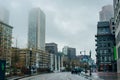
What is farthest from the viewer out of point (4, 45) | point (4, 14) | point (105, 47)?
point (4, 14)

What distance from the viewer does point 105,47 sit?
456 feet

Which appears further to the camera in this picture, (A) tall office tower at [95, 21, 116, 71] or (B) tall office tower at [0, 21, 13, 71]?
(A) tall office tower at [95, 21, 116, 71]

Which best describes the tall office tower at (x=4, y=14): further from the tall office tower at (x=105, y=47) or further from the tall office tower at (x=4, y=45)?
the tall office tower at (x=4, y=45)

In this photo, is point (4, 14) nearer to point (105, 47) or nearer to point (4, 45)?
point (105, 47)

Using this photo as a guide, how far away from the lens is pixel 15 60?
226ft

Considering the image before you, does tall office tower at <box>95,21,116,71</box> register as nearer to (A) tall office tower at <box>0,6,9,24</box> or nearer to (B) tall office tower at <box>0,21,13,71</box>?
(A) tall office tower at <box>0,6,9,24</box>

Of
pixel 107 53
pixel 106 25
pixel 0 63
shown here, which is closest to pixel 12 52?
pixel 0 63

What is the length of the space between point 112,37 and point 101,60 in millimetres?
13353

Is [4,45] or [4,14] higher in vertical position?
[4,14]

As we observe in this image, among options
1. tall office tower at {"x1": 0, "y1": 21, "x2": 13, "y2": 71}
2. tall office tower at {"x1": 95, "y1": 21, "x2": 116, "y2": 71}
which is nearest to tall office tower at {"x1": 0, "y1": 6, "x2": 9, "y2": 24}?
tall office tower at {"x1": 95, "y1": 21, "x2": 116, "y2": 71}

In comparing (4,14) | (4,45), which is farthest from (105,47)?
(4,45)

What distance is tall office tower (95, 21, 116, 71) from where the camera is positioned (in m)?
135

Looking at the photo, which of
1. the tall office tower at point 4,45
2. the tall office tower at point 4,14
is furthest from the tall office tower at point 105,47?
the tall office tower at point 4,45

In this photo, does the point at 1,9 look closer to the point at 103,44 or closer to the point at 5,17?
the point at 5,17
